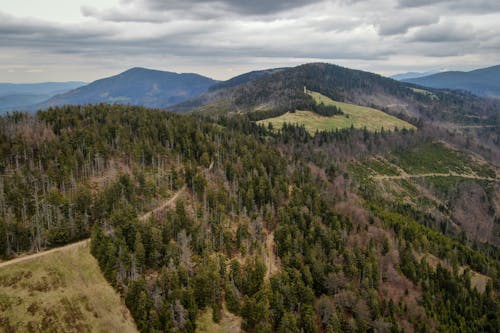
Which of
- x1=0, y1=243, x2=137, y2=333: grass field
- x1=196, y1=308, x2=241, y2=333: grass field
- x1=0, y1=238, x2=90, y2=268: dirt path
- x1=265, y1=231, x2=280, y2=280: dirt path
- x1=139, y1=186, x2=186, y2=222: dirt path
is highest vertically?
x1=139, y1=186, x2=186, y2=222: dirt path

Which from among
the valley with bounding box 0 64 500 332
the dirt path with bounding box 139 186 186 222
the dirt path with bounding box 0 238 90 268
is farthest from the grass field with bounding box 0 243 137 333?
the dirt path with bounding box 139 186 186 222

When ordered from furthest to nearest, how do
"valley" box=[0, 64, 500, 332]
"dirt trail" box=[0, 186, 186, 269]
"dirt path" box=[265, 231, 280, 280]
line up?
"dirt path" box=[265, 231, 280, 280] < "dirt trail" box=[0, 186, 186, 269] < "valley" box=[0, 64, 500, 332]

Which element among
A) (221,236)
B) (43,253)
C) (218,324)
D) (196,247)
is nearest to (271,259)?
(221,236)

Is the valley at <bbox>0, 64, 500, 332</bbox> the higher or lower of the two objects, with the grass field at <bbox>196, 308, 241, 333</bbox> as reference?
higher

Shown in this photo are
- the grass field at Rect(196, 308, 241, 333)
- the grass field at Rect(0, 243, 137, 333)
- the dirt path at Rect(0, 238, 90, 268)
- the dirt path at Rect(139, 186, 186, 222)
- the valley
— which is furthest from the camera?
the dirt path at Rect(139, 186, 186, 222)

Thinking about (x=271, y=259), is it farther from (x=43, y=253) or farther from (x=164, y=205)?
(x=43, y=253)

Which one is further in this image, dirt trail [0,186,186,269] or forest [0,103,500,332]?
forest [0,103,500,332]

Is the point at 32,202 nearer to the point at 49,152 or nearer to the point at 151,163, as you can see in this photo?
the point at 49,152

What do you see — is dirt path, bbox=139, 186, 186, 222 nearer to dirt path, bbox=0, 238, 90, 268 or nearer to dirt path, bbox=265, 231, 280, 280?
dirt path, bbox=0, 238, 90, 268
